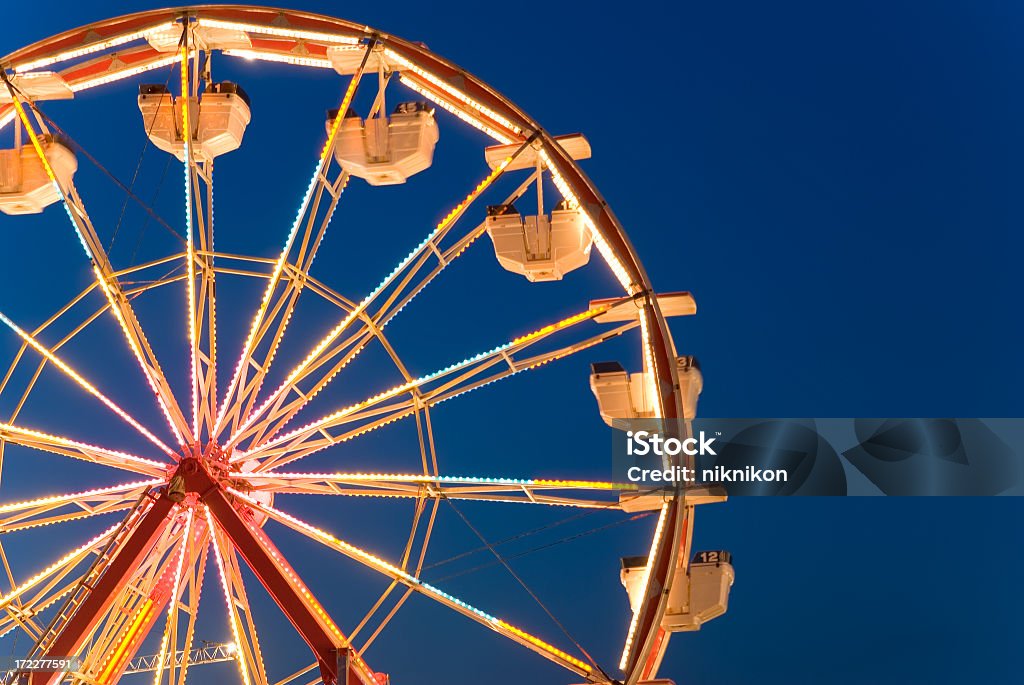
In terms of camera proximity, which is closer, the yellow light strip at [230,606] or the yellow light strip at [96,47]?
the yellow light strip at [230,606]

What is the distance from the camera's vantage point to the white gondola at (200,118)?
1242 cm

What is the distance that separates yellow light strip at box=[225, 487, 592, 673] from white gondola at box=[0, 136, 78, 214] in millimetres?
3624

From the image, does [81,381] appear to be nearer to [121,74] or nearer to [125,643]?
[125,643]

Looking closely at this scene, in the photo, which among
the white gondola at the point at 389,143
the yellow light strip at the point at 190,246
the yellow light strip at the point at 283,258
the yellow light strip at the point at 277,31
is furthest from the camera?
the yellow light strip at the point at 277,31

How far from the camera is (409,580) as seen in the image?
1142 cm

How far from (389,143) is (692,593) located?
4756 mm

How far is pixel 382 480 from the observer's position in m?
11.8

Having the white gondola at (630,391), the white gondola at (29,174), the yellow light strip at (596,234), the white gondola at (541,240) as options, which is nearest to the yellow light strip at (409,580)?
the white gondola at (630,391)

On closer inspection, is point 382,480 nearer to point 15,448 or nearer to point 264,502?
point 264,502

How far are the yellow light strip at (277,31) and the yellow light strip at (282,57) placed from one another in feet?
0.70

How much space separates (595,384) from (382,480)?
2042mm

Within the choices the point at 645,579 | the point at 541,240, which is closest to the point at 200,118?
the point at 541,240

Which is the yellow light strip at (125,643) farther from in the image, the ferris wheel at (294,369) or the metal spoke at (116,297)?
the metal spoke at (116,297)

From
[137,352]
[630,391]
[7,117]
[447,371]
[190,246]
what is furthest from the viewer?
[7,117]
